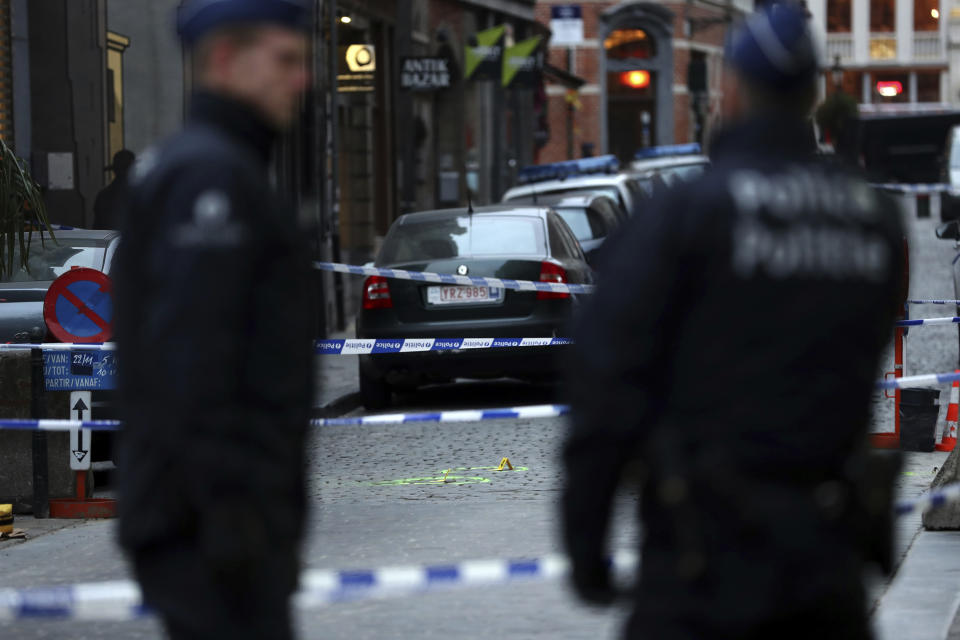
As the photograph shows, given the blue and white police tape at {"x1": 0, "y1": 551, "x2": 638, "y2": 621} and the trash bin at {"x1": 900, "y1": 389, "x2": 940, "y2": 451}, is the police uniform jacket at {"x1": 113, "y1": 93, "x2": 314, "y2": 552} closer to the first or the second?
the blue and white police tape at {"x1": 0, "y1": 551, "x2": 638, "y2": 621}

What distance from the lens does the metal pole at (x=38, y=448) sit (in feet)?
29.3

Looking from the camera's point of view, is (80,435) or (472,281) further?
(472,281)

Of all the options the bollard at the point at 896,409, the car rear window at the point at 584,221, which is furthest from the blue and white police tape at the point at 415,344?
the car rear window at the point at 584,221

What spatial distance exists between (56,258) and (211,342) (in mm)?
8362

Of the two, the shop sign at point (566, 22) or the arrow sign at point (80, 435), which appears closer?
the arrow sign at point (80, 435)

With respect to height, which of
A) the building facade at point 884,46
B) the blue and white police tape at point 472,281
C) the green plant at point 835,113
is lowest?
the blue and white police tape at point 472,281

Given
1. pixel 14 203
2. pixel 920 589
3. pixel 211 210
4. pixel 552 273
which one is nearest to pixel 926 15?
pixel 552 273

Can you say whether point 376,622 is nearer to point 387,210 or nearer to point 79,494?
point 79,494

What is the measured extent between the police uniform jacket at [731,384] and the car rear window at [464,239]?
10207mm

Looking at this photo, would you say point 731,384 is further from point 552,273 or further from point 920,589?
point 552,273

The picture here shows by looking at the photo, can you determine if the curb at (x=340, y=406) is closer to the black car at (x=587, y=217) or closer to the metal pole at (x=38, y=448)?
the black car at (x=587, y=217)

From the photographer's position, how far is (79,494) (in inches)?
360

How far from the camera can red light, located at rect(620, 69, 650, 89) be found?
67188mm

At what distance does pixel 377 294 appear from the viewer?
13156mm
